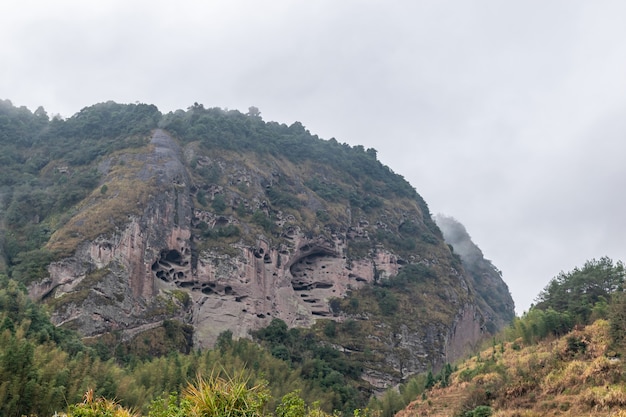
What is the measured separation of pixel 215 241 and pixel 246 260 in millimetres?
3314

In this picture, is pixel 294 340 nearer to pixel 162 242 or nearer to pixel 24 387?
Answer: pixel 162 242

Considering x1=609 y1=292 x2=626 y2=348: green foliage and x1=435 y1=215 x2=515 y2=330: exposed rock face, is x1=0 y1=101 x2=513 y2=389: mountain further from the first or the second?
x1=609 y1=292 x2=626 y2=348: green foliage

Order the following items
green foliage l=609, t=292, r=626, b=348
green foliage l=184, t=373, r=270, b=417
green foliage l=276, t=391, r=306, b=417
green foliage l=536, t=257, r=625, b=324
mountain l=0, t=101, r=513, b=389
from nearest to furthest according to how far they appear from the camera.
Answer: green foliage l=184, t=373, r=270, b=417
green foliage l=276, t=391, r=306, b=417
green foliage l=609, t=292, r=626, b=348
green foliage l=536, t=257, r=625, b=324
mountain l=0, t=101, r=513, b=389

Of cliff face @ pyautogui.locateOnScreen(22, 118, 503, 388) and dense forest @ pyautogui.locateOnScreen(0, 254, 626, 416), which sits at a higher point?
cliff face @ pyautogui.locateOnScreen(22, 118, 503, 388)

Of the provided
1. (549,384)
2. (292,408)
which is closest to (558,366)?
(549,384)

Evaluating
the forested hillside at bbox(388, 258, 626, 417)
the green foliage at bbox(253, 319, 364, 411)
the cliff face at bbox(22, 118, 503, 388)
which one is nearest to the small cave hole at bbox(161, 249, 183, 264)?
the cliff face at bbox(22, 118, 503, 388)

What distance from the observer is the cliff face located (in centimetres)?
4291

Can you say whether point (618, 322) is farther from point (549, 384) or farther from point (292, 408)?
point (292, 408)

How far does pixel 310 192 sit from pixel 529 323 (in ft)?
127

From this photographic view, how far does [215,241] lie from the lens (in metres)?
52.0

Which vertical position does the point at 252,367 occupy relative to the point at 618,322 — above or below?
below

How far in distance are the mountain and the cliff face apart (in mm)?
141

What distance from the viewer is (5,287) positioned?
3425 centimetres

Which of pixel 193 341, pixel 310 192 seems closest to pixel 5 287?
pixel 193 341
